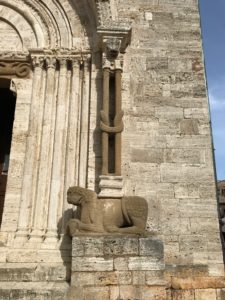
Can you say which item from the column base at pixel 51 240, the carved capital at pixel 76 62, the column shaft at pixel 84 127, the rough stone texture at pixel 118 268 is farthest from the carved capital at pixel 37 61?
the rough stone texture at pixel 118 268

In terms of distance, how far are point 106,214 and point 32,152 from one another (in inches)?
75.1

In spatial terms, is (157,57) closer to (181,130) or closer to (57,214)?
(181,130)

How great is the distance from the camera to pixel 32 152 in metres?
7.02

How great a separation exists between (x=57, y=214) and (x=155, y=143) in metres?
2.03

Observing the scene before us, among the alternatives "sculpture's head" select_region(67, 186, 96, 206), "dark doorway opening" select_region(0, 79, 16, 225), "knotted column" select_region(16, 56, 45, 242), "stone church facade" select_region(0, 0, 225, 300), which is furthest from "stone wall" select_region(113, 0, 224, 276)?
"dark doorway opening" select_region(0, 79, 16, 225)

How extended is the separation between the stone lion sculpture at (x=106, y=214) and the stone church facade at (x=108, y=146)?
205mm

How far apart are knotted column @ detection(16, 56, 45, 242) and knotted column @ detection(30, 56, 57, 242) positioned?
94 millimetres

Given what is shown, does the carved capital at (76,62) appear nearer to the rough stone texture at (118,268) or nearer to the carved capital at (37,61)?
the carved capital at (37,61)

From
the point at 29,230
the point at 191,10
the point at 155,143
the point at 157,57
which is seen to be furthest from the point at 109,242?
the point at 191,10

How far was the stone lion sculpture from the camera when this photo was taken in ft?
18.7

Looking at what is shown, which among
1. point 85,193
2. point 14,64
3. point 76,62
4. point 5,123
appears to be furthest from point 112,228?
point 5,123

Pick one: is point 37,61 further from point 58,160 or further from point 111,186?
point 111,186

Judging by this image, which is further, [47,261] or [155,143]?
[155,143]

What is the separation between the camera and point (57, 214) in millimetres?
6574
